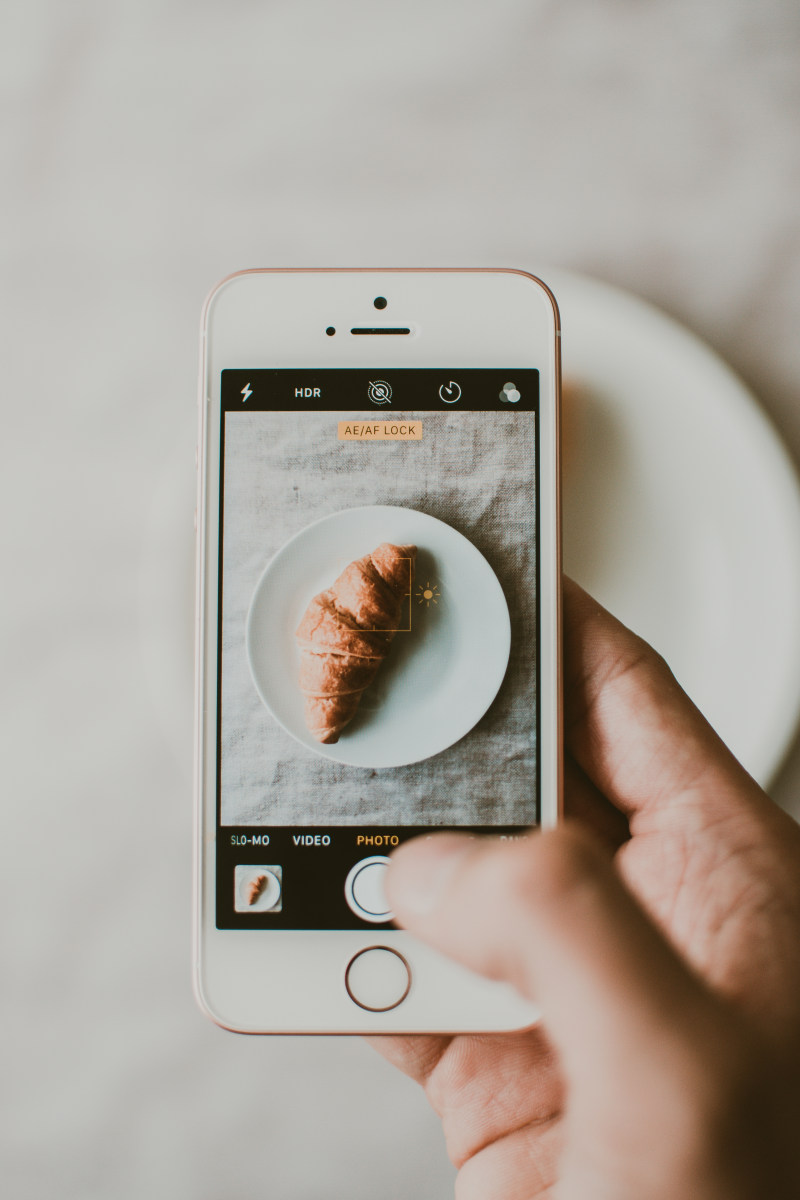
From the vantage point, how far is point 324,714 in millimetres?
335

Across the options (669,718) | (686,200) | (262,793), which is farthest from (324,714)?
(686,200)

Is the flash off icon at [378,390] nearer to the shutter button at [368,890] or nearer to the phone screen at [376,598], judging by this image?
the phone screen at [376,598]

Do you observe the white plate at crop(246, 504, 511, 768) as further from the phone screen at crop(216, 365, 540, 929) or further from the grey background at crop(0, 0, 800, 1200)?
the grey background at crop(0, 0, 800, 1200)

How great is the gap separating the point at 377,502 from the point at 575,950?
0.74 feet

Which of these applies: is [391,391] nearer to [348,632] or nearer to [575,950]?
[348,632]

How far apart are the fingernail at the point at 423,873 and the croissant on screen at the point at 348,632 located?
138 mm

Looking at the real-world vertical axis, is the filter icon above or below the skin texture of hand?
above

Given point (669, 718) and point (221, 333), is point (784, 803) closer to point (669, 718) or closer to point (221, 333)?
point (669, 718)

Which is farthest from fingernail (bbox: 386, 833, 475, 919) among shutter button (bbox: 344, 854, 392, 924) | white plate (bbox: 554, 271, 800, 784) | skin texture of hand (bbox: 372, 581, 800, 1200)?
white plate (bbox: 554, 271, 800, 784)

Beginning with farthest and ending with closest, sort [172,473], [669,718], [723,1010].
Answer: [172,473] → [669,718] → [723,1010]

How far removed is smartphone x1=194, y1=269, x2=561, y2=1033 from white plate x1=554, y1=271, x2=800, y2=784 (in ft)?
0.30

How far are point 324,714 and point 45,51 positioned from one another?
486 mm

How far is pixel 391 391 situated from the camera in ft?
1.13

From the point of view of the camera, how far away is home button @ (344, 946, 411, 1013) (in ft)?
1.06
